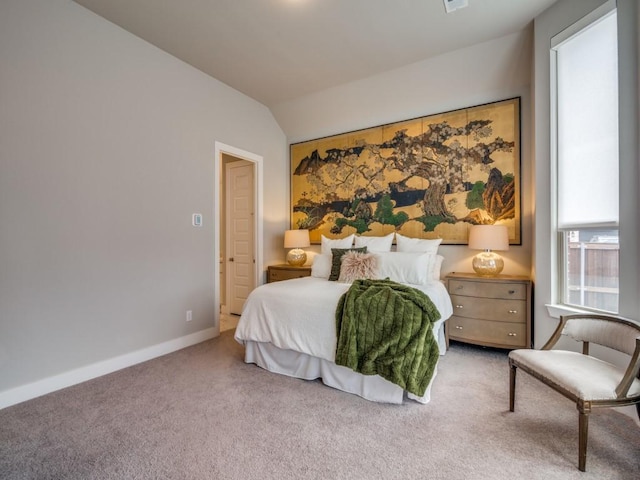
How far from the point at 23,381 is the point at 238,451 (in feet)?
5.84

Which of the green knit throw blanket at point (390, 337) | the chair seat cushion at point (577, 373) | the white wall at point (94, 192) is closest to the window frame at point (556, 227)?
the chair seat cushion at point (577, 373)

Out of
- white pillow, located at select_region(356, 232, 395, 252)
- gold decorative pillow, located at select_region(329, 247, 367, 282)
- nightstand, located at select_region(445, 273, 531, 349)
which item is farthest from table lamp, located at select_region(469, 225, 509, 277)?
gold decorative pillow, located at select_region(329, 247, 367, 282)

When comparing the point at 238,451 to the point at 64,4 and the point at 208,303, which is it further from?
the point at 64,4

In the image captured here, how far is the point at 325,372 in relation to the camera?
252 centimetres

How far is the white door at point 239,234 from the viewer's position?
15.4 ft

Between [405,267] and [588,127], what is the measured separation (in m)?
1.80

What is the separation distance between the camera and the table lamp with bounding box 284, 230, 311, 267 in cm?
450

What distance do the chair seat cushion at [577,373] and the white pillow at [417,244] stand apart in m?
1.69

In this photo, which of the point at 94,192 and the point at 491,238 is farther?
the point at 491,238

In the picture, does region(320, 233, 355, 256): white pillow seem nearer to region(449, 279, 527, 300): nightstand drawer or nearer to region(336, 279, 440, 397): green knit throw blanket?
region(449, 279, 527, 300): nightstand drawer

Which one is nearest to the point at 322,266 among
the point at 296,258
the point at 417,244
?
the point at 296,258

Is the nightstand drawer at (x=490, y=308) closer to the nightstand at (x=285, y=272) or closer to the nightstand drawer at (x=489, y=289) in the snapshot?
the nightstand drawer at (x=489, y=289)

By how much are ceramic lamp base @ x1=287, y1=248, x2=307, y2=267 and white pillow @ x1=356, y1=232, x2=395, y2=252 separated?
3.14ft

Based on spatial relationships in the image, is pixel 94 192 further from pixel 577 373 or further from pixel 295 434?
A: pixel 577 373
